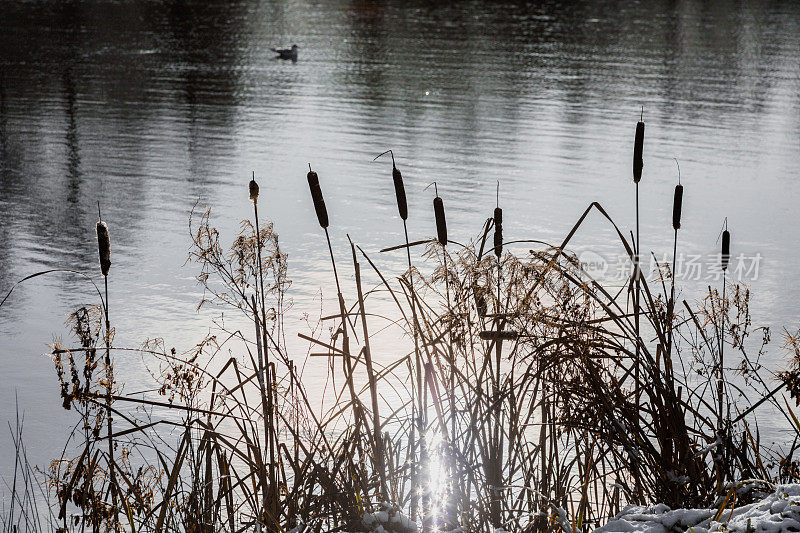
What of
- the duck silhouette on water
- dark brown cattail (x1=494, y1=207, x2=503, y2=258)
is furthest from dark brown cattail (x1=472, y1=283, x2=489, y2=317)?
the duck silhouette on water

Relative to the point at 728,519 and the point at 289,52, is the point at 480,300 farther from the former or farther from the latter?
the point at 289,52

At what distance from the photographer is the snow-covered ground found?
167cm

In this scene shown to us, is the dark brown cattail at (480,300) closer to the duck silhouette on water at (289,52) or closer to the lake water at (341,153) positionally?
the lake water at (341,153)

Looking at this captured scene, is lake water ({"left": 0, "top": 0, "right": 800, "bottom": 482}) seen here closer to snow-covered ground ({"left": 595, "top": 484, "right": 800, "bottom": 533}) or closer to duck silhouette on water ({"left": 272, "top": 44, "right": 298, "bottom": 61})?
duck silhouette on water ({"left": 272, "top": 44, "right": 298, "bottom": 61})

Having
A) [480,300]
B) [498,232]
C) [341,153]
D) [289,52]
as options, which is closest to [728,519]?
[480,300]

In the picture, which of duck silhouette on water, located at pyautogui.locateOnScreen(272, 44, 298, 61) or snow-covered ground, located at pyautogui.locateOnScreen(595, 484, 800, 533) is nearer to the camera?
snow-covered ground, located at pyautogui.locateOnScreen(595, 484, 800, 533)

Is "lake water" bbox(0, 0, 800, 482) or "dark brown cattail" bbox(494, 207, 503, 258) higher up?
"dark brown cattail" bbox(494, 207, 503, 258)

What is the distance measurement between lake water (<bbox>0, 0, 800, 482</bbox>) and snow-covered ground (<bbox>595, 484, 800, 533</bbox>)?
345 centimetres

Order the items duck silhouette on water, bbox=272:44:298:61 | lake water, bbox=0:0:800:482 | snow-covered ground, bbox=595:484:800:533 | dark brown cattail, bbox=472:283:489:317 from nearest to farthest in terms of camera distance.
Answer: snow-covered ground, bbox=595:484:800:533, dark brown cattail, bbox=472:283:489:317, lake water, bbox=0:0:800:482, duck silhouette on water, bbox=272:44:298:61

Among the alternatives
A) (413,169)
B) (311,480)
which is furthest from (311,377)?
(413,169)

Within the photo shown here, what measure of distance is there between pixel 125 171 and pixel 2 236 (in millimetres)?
3208

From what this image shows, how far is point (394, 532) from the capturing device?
2.06 metres

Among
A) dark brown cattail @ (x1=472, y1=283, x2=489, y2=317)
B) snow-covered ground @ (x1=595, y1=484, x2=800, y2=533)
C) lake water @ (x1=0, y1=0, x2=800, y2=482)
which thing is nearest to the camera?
snow-covered ground @ (x1=595, y1=484, x2=800, y2=533)

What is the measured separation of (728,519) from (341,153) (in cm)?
1136
